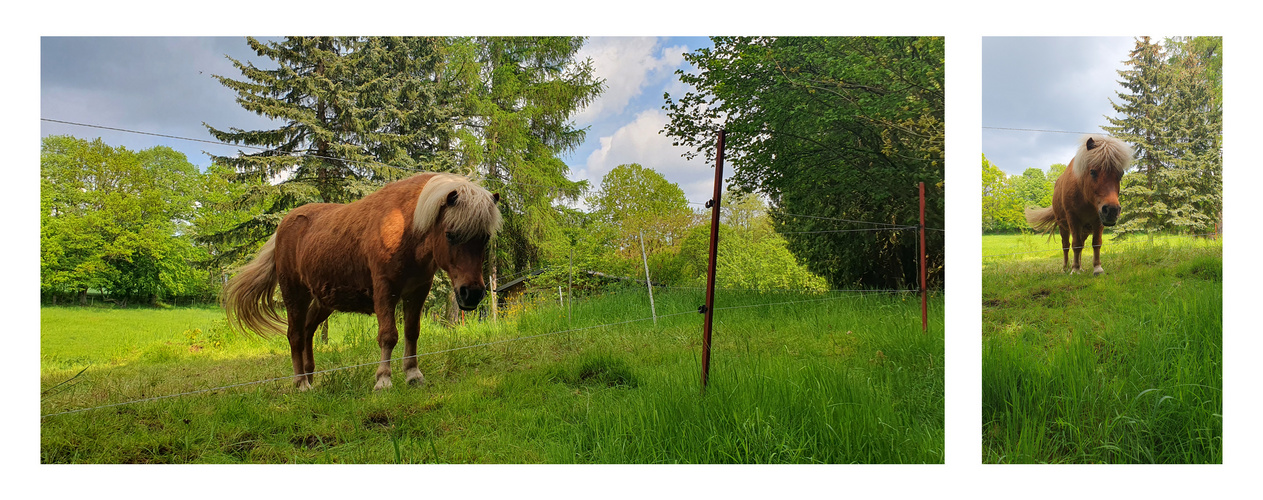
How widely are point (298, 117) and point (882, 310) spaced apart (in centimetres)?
402

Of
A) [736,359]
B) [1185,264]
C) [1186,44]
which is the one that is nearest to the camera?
[1186,44]

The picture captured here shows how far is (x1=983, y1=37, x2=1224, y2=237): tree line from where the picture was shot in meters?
1.95

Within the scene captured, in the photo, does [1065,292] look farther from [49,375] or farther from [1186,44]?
[49,375]

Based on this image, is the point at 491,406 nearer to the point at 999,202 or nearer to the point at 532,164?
the point at 532,164

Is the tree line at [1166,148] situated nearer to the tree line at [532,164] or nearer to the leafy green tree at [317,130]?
the tree line at [532,164]

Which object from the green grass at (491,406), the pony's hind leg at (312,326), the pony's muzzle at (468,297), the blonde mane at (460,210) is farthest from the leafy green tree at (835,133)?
the pony's hind leg at (312,326)

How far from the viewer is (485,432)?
76.2 inches

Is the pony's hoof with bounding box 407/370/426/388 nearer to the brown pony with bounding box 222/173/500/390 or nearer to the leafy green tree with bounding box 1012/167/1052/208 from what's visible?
the brown pony with bounding box 222/173/500/390

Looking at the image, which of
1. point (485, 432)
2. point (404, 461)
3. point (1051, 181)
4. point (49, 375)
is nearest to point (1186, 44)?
point (1051, 181)

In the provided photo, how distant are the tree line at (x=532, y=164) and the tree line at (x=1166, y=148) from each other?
120 centimetres

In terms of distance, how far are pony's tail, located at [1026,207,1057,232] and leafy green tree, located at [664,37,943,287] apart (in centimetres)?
126

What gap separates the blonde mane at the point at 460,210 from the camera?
6.76ft

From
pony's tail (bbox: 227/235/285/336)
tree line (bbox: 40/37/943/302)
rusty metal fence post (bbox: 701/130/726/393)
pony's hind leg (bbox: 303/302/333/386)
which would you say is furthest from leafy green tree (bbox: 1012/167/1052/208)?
pony's tail (bbox: 227/235/285/336)

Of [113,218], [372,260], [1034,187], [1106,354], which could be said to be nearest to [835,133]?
[1034,187]
